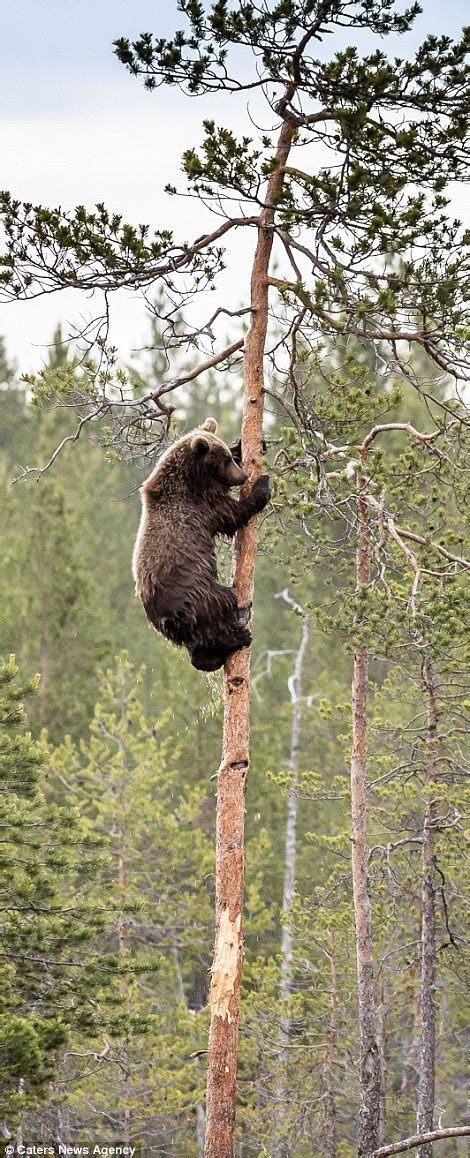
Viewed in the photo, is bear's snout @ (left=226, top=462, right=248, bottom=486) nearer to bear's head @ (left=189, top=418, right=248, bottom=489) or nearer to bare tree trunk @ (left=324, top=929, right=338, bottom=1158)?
bear's head @ (left=189, top=418, right=248, bottom=489)

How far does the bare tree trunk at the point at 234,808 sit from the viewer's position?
7.42 meters

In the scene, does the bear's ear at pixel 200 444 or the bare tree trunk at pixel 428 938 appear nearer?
the bear's ear at pixel 200 444

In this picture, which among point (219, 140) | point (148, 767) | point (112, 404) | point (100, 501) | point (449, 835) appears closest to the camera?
point (219, 140)

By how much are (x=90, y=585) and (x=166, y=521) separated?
14.7m

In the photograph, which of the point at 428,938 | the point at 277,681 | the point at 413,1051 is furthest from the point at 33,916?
the point at 277,681

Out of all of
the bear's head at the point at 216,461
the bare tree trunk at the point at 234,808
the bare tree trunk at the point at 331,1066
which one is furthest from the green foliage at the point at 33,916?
the bare tree trunk at the point at 331,1066

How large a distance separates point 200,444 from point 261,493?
51cm

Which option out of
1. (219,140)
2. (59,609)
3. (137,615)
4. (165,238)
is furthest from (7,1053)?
(137,615)

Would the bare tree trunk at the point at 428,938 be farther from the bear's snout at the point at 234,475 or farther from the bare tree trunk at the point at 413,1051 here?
the bear's snout at the point at 234,475

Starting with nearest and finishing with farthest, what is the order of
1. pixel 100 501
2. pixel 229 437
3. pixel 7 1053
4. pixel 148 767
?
1. pixel 7 1053
2. pixel 148 767
3. pixel 100 501
4. pixel 229 437

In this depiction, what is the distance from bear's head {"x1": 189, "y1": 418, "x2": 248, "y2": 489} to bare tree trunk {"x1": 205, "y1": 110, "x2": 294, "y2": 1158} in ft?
0.50

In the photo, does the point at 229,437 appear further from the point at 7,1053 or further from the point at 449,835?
the point at 7,1053

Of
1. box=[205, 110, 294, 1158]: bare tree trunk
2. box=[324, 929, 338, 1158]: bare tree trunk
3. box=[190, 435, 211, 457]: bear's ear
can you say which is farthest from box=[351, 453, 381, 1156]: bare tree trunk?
box=[190, 435, 211, 457]: bear's ear

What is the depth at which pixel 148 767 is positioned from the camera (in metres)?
19.1
